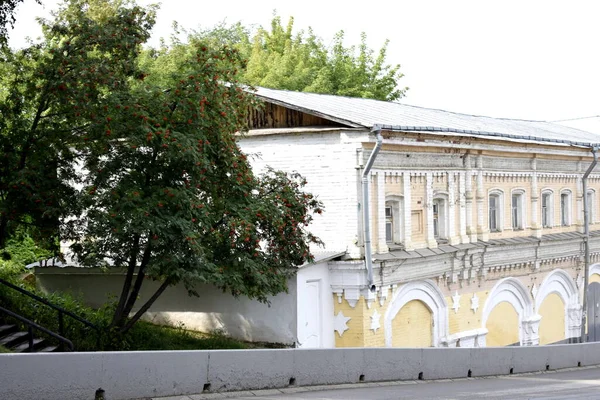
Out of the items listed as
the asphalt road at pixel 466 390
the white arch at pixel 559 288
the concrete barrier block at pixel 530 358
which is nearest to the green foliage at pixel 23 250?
the concrete barrier block at pixel 530 358

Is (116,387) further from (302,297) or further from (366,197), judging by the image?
(366,197)

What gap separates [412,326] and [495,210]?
18.5ft

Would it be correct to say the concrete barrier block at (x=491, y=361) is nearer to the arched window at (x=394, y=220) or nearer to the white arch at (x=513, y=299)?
the arched window at (x=394, y=220)

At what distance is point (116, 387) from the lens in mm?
12281

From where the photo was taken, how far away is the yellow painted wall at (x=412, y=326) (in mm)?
23094

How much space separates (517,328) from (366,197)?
10182mm

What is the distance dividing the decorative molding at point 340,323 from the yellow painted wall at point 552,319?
35.4ft

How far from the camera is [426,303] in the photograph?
24016mm

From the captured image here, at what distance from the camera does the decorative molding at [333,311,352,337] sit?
21578 millimetres

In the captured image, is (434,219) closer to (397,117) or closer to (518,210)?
(397,117)

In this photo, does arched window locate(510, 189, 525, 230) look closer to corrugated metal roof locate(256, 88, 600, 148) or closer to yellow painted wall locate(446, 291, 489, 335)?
corrugated metal roof locate(256, 88, 600, 148)

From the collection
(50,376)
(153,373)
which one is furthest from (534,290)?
(50,376)

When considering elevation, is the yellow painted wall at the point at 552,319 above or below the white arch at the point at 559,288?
below

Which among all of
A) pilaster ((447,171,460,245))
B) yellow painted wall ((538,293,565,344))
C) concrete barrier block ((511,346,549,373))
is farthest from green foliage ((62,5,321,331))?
yellow painted wall ((538,293,565,344))
